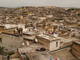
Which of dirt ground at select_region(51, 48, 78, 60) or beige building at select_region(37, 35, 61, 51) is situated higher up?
beige building at select_region(37, 35, 61, 51)

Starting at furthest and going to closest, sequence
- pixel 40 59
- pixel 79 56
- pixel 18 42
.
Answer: pixel 18 42 < pixel 79 56 < pixel 40 59

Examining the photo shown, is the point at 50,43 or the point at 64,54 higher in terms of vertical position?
the point at 50,43

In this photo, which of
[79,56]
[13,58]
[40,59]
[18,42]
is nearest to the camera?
[40,59]

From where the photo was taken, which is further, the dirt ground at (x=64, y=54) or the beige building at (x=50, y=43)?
the beige building at (x=50, y=43)

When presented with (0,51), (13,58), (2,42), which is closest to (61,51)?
(13,58)

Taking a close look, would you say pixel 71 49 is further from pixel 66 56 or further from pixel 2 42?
pixel 2 42

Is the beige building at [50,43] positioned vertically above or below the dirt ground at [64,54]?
above

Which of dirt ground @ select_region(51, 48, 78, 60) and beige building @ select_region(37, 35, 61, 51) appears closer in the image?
dirt ground @ select_region(51, 48, 78, 60)

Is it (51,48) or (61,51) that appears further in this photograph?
(51,48)

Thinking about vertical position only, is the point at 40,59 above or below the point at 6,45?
above

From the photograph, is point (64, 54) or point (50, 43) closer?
point (64, 54)
